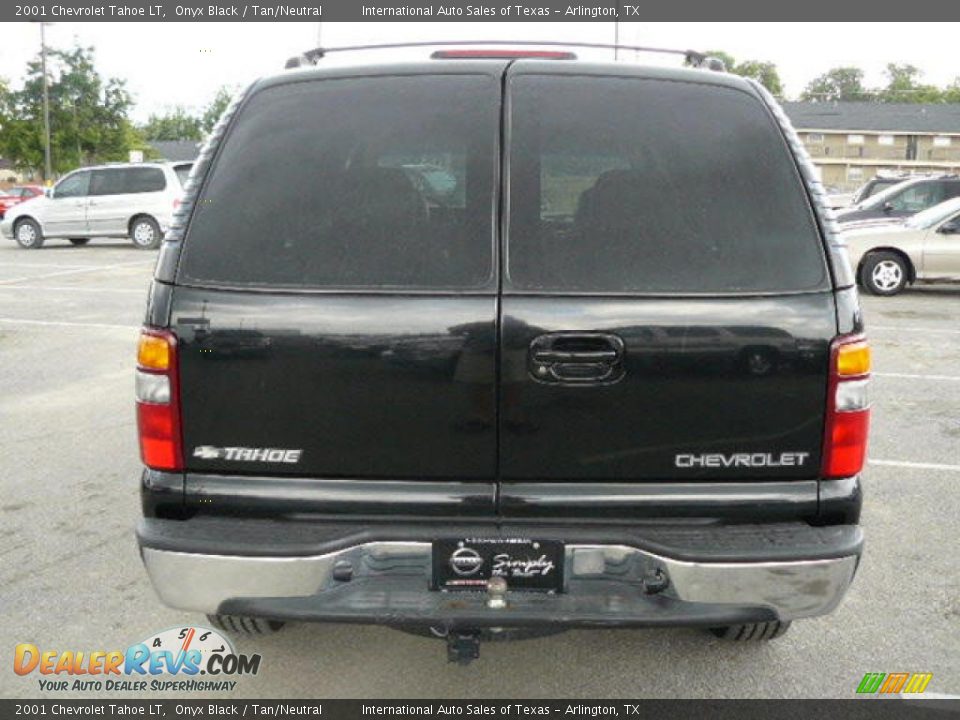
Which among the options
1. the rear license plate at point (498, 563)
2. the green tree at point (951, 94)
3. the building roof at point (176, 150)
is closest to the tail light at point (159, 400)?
the rear license plate at point (498, 563)

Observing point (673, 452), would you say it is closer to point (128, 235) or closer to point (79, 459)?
point (79, 459)

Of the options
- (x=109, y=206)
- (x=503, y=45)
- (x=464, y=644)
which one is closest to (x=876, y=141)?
(x=109, y=206)

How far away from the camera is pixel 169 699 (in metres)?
3.03

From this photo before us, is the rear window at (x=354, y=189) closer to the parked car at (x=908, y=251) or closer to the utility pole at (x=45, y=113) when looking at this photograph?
the parked car at (x=908, y=251)

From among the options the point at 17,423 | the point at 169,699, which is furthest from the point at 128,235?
the point at 169,699

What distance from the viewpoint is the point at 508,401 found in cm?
242

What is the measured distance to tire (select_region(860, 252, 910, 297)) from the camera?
1268 cm

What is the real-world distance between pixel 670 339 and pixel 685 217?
364 mm

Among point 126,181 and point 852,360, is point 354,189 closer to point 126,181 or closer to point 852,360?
point 852,360

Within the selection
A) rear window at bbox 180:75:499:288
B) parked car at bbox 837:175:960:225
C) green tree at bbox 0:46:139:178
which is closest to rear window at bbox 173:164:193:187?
parked car at bbox 837:175:960:225

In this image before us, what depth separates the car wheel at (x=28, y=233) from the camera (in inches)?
809

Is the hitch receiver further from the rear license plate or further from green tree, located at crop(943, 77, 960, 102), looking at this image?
green tree, located at crop(943, 77, 960, 102)

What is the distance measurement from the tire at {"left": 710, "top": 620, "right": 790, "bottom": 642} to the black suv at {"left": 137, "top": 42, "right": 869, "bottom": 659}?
2.29 feet

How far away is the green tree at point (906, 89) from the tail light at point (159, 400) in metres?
112
